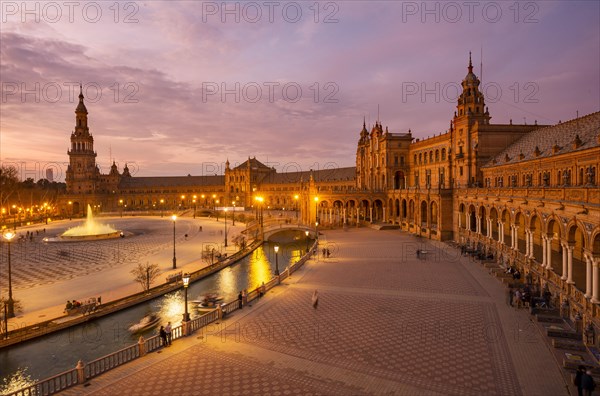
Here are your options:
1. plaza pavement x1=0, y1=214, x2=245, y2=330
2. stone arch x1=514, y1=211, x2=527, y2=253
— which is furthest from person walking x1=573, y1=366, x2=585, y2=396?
plaza pavement x1=0, y1=214, x2=245, y2=330

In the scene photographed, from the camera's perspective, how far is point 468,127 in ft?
Result: 184

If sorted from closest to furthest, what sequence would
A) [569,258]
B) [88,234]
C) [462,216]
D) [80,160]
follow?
[569,258], [462,216], [88,234], [80,160]

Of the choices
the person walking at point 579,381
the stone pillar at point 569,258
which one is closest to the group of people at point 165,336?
the person walking at point 579,381

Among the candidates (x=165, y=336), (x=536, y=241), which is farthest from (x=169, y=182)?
(x=165, y=336)

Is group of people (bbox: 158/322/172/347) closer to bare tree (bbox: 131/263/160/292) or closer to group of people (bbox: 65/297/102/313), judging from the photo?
group of people (bbox: 65/297/102/313)

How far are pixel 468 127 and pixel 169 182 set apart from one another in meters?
119

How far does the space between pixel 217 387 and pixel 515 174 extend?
41.2 meters

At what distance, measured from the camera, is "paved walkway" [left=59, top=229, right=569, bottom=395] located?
14727 millimetres

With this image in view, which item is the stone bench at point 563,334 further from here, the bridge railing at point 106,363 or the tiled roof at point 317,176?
the tiled roof at point 317,176

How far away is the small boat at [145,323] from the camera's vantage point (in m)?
25.1

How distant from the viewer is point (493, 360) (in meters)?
16.5

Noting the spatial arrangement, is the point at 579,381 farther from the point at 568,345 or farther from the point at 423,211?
the point at 423,211

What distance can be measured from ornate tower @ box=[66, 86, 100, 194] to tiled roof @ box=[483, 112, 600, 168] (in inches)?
4930

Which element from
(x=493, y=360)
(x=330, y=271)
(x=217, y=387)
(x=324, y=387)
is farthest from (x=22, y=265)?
(x=493, y=360)
